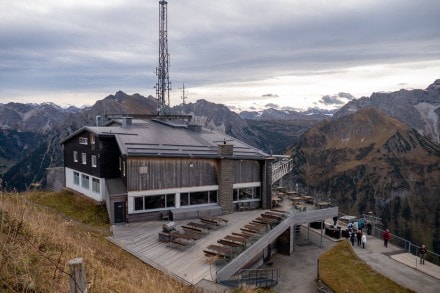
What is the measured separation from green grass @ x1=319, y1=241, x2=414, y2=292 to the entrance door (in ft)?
48.5

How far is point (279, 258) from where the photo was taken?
2906cm

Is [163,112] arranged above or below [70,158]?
above

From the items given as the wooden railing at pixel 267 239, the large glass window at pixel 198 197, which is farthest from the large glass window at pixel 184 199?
the wooden railing at pixel 267 239

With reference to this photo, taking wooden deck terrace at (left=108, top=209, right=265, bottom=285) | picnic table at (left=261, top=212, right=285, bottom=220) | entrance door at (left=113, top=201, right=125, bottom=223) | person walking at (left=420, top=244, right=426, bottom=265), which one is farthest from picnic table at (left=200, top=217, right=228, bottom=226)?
person walking at (left=420, top=244, right=426, bottom=265)

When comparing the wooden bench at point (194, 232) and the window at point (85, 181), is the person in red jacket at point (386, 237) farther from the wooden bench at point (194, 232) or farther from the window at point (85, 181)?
the window at point (85, 181)

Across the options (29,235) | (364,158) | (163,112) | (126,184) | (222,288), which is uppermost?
(163,112)

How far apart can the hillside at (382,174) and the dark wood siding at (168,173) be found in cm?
11348

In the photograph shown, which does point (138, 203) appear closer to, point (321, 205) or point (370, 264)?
point (321, 205)

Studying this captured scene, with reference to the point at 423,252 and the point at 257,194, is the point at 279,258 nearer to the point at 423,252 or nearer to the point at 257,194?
the point at 257,194

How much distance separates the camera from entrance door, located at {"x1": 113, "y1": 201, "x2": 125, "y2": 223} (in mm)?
27031

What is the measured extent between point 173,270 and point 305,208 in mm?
16149

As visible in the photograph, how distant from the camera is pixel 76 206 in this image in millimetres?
30719

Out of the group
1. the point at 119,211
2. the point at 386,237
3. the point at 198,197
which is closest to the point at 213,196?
the point at 198,197

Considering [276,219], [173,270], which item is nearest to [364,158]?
[276,219]
